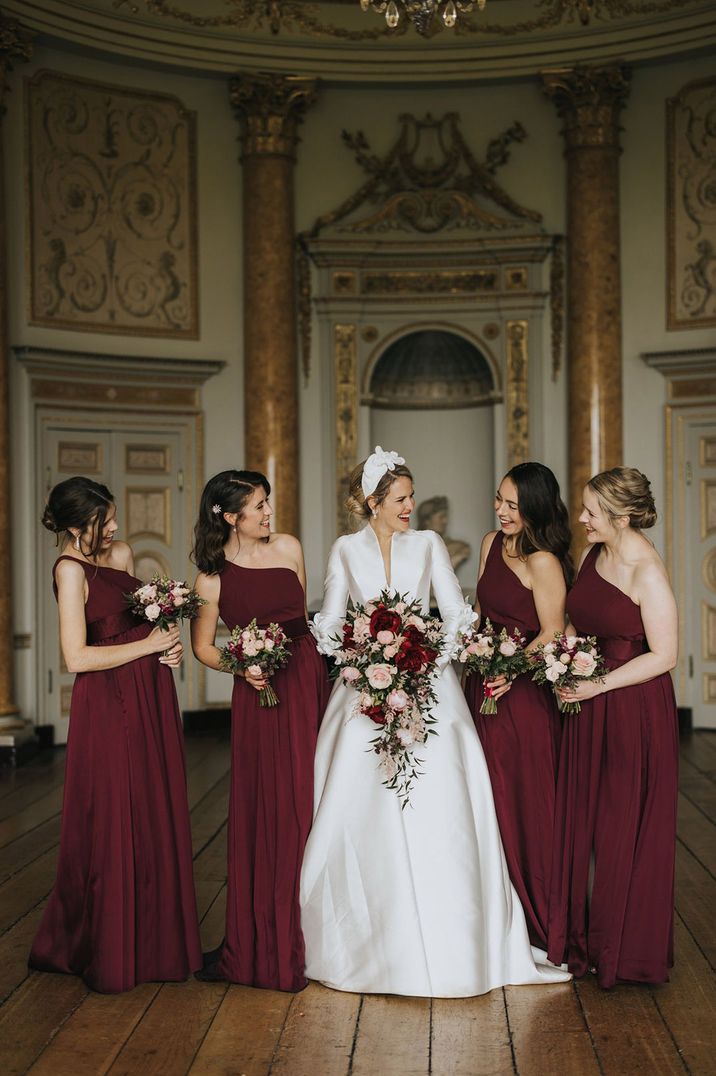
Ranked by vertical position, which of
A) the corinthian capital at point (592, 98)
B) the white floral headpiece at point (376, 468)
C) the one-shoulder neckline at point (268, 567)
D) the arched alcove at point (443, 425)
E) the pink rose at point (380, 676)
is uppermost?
the corinthian capital at point (592, 98)

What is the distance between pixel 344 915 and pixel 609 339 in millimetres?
6749

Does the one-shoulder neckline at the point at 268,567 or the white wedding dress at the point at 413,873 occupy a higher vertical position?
the one-shoulder neckline at the point at 268,567

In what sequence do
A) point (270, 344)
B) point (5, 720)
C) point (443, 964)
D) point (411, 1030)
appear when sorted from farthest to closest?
point (270, 344), point (5, 720), point (443, 964), point (411, 1030)

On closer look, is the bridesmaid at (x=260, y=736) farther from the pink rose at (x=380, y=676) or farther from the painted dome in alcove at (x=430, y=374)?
the painted dome in alcove at (x=430, y=374)

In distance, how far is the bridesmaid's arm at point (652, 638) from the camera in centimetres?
421

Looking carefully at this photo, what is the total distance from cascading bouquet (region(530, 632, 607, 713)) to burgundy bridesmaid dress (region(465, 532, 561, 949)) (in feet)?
1.36

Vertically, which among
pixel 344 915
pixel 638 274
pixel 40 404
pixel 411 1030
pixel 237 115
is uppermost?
pixel 237 115

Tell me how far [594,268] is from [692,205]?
0.97m

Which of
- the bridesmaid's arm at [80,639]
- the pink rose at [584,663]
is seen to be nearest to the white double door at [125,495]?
the bridesmaid's arm at [80,639]

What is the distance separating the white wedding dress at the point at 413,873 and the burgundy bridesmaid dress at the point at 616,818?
0.72 ft

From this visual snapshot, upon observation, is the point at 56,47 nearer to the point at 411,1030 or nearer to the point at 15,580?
the point at 15,580

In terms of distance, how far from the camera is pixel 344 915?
4.18 meters

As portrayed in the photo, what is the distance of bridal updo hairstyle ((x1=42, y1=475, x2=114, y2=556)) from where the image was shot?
430cm

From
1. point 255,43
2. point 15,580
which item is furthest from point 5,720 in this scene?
point 255,43
